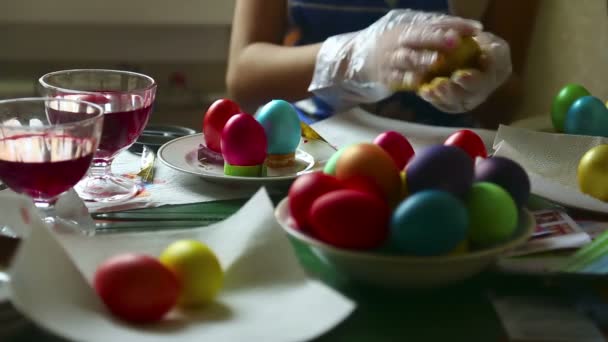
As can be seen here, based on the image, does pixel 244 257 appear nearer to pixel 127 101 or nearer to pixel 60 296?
pixel 60 296

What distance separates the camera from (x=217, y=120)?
68 centimetres

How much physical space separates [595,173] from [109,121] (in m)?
0.39

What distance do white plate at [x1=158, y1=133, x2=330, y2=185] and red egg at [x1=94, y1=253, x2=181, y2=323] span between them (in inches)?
8.8

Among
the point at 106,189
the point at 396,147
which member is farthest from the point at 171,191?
the point at 396,147

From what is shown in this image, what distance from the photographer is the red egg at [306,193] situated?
45cm

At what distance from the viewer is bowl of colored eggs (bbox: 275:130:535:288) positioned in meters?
0.42

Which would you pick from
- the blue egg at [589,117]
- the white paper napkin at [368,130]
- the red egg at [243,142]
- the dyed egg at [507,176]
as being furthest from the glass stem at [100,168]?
the blue egg at [589,117]

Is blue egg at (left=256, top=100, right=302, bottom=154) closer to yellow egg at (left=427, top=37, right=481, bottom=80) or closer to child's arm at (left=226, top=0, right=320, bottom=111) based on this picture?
yellow egg at (left=427, top=37, right=481, bottom=80)

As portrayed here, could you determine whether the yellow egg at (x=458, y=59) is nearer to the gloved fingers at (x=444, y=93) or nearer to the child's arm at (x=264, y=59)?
the gloved fingers at (x=444, y=93)

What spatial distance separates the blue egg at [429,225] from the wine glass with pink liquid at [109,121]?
27 centimetres

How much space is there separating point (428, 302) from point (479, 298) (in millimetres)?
32

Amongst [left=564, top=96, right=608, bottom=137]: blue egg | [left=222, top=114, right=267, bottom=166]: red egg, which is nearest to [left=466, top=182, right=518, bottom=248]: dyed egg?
[left=222, top=114, right=267, bottom=166]: red egg

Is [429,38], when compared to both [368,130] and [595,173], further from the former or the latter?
[595,173]

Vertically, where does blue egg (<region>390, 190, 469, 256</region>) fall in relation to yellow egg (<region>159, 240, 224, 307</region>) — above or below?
above
